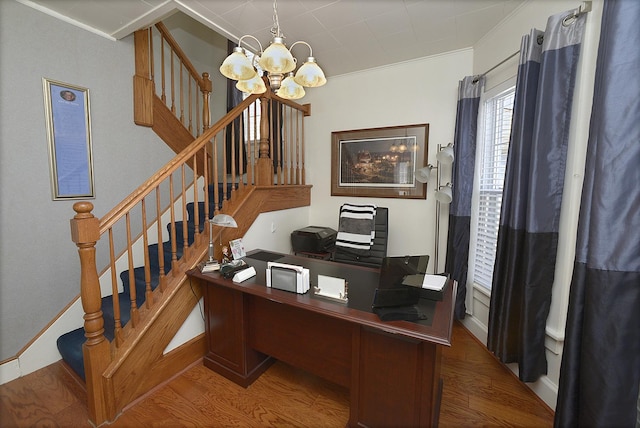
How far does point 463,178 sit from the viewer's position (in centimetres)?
249

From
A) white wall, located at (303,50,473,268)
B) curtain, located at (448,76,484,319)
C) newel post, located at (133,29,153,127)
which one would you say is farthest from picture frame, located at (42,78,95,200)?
curtain, located at (448,76,484,319)

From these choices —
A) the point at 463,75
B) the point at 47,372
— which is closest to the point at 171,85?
the point at 47,372

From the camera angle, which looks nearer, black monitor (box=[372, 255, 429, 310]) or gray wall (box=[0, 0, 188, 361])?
black monitor (box=[372, 255, 429, 310])

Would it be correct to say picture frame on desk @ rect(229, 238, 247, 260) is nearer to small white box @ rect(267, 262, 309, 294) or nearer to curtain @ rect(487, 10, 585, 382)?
small white box @ rect(267, 262, 309, 294)

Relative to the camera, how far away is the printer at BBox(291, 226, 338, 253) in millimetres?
3074

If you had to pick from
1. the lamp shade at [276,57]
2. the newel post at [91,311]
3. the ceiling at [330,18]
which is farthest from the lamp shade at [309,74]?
the newel post at [91,311]

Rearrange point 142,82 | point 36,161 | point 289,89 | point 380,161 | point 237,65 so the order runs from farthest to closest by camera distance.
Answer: point 380,161
point 142,82
point 36,161
point 289,89
point 237,65

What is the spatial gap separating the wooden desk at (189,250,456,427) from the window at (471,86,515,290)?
3.13ft

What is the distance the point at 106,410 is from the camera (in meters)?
1.57

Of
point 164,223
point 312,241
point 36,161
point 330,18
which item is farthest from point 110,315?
point 330,18

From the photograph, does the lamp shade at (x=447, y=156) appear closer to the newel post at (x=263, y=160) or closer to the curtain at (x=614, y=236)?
the curtain at (x=614, y=236)

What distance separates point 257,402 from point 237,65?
6.72 ft

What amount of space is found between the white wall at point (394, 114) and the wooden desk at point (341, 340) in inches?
52.9

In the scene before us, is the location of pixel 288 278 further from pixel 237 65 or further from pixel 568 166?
pixel 568 166
